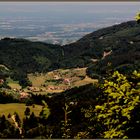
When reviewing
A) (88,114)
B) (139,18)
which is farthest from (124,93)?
(88,114)

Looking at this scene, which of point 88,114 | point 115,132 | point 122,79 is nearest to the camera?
point 115,132

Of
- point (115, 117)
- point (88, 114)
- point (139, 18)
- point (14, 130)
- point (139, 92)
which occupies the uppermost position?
point (139, 18)

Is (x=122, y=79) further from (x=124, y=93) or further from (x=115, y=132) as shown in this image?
(x=115, y=132)

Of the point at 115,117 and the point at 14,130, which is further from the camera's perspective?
the point at 14,130

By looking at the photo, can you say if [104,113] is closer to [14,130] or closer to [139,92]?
[139,92]

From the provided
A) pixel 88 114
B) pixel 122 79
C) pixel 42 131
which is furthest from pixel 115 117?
pixel 42 131

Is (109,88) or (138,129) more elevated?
(109,88)

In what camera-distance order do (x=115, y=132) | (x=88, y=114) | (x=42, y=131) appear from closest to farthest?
(x=115, y=132), (x=88, y=114), (x=42, y=131)

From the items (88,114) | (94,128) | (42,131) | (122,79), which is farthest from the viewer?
(42,131)

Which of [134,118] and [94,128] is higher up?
[134,118]
